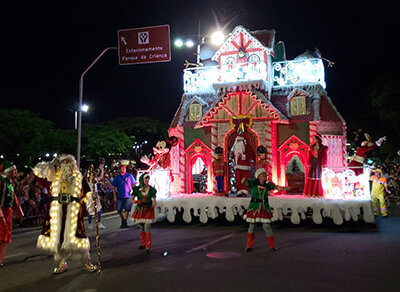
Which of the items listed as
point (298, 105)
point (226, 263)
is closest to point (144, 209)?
point (226, 263)

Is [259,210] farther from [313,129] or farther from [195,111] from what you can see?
[195,111]

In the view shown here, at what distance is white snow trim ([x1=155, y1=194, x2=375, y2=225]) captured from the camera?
10.4m

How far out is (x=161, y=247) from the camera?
27.6ft

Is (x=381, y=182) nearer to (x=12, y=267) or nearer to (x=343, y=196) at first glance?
(x=343, y=196)

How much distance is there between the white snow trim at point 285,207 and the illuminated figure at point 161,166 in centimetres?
77

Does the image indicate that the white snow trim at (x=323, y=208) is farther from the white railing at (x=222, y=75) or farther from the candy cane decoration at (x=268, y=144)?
the white railing at (x=222, y=75)

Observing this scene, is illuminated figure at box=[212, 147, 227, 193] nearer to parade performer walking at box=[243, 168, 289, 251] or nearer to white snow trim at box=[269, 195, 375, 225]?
white snow trim at box=[269, 195, 375, 225]

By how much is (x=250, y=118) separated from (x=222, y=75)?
6.77 ft

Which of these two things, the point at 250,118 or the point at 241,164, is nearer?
the point at 241,164

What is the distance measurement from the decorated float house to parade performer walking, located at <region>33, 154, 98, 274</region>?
25.9 ft

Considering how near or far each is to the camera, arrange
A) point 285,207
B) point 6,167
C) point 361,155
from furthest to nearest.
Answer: point 361,155, point 285,207, point 6,167

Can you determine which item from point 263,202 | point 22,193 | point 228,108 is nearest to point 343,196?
point 263,202

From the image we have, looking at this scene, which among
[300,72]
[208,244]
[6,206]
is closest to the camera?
[6,206]

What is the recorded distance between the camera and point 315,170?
1181 cm
